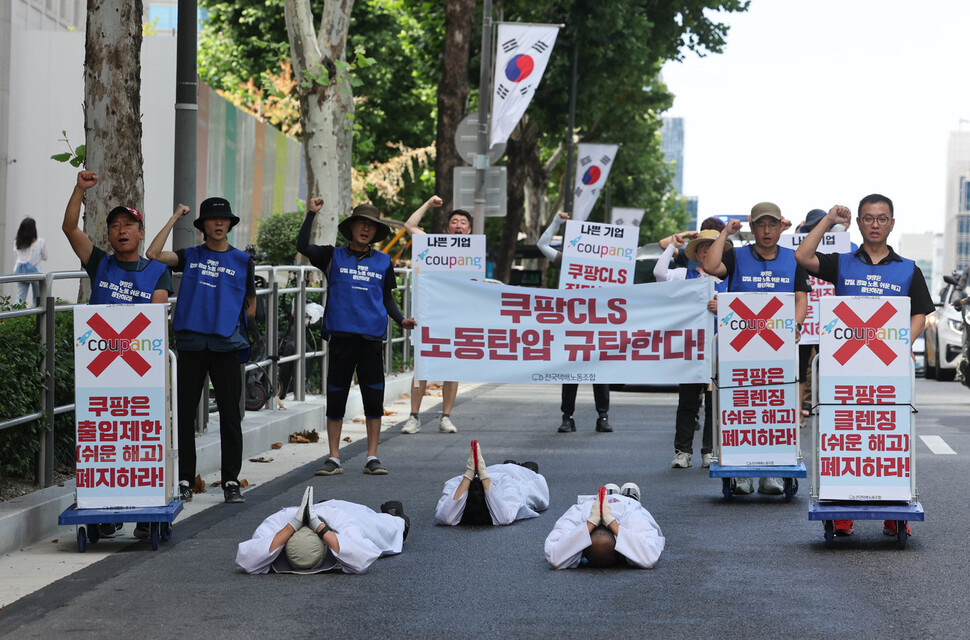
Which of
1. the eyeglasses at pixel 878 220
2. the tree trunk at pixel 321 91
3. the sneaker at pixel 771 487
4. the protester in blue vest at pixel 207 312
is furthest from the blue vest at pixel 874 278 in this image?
the tree trunk at pixel 321 91

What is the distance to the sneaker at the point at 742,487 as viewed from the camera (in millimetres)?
10516

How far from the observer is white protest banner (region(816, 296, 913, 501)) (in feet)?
27.6

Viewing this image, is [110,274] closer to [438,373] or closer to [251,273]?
[251,273]

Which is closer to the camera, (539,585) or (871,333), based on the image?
(539,585)

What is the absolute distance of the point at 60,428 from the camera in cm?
986

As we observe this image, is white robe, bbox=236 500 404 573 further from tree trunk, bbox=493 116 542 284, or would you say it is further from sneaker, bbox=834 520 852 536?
tree trunk, bbox=493 116 542 284

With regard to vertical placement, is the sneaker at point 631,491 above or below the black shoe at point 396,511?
above

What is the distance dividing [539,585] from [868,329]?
8.14 ft

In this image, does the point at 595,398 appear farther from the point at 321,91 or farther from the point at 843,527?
the point at 843,527

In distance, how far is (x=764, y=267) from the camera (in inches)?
408

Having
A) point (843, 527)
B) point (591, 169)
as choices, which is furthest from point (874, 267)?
point (591, 169)

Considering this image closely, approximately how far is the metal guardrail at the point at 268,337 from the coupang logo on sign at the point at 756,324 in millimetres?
4012

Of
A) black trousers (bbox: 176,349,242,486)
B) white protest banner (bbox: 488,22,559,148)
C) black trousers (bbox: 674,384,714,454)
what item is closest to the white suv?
white protest banner (bbox: 488,22,559,148)

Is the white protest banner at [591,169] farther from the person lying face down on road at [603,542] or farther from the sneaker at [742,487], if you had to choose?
the person lying face down on road at [603,542]
